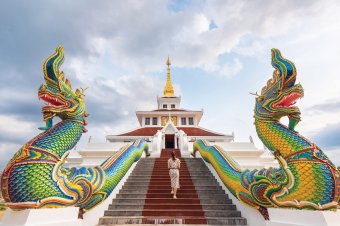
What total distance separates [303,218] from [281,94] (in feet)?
7.31

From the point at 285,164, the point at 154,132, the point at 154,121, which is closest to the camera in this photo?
the point at 285,164

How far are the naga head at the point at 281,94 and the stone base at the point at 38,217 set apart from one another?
4375mm

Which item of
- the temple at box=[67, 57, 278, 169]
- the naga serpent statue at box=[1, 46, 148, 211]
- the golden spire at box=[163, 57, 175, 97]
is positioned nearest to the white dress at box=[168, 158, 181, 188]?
the naga serpent statue at box=[1, 46, 148, 211]

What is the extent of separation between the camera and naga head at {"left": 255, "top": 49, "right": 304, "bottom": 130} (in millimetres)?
3918

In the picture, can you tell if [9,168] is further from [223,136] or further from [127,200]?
[223,136]

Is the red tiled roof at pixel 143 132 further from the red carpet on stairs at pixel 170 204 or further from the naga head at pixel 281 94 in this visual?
the naga head at pixel 281 94

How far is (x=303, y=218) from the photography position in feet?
10.9

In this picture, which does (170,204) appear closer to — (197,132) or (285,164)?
(285,164)

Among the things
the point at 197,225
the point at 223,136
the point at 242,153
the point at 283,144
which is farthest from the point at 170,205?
the point at 223,136

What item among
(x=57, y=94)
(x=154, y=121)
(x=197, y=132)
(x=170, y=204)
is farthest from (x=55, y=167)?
(x=154, y=121)

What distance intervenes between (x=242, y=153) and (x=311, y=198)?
7094 millimetres

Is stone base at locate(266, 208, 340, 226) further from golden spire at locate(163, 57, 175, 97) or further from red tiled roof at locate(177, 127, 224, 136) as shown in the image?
golden spire at locate(163, 57, 175, 97)

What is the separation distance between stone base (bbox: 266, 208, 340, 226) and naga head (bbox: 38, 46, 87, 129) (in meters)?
4.47

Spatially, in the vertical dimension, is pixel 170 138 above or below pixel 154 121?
below
